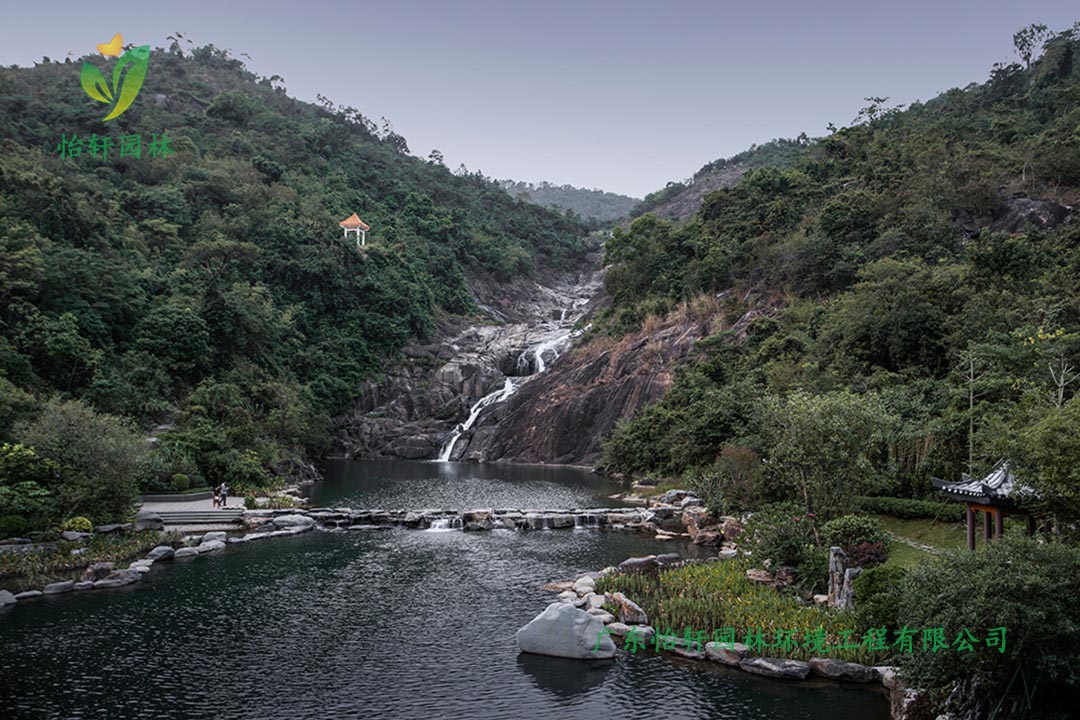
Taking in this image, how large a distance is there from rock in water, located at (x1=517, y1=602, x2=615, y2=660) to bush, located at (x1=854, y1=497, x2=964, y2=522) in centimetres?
1014

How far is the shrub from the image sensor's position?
674 inches

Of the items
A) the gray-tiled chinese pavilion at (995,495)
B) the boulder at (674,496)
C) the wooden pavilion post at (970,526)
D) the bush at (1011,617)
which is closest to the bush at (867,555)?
the wooden pavilion post at (970,526)

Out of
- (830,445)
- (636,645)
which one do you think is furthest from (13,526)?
(830,445)

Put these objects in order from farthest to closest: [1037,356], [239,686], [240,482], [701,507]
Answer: [240,482] < [701,507] < [1037,356] < [239,686]

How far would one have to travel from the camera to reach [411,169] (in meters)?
86.6

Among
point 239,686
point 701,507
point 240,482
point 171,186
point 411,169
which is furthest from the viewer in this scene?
point 411,169

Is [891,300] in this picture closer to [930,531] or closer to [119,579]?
[930,531]

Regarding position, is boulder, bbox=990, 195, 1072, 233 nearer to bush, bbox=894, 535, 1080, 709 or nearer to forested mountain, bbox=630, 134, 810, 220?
bush, bbox=894, 535, 1080, 709

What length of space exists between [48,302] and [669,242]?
137 feet

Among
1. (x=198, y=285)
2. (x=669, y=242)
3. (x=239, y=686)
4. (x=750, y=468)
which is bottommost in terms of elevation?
(x=239, y=686)

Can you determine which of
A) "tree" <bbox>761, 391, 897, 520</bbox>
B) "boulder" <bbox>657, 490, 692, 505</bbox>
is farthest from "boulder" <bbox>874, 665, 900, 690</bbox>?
"boulder" <bbox>657, 490, 692, 505</bbox>

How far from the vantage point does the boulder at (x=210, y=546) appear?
22531 millimetres

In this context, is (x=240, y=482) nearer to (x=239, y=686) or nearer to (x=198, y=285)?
(x=198, y=285)

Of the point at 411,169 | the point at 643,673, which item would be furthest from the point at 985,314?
the point at 411,169
